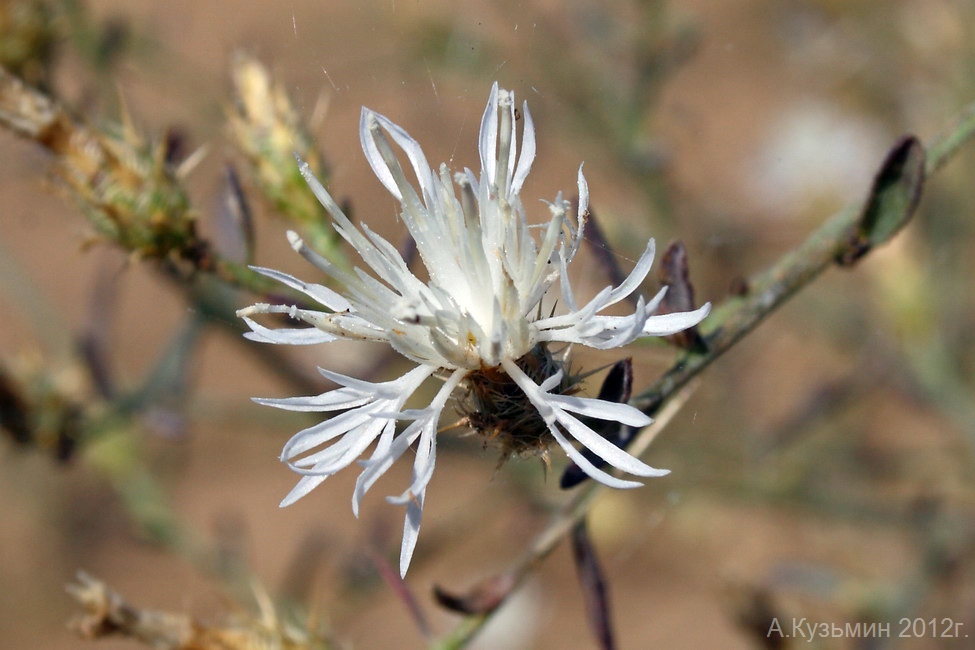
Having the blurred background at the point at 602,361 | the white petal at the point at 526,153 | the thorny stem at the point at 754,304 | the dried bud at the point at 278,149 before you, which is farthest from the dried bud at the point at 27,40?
the thorny stem at the point at 754,304

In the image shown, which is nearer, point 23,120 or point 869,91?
point 23,120

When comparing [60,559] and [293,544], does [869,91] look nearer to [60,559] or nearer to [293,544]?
[293,544]

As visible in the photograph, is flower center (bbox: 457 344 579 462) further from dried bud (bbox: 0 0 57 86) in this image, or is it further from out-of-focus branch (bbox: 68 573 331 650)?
dried bud (bbox: 0 0 57 86)

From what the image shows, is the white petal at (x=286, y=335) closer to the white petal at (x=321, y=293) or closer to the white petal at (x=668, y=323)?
the white petal at (x=321, y=293)

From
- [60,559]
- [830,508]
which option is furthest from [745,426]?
[60,559]

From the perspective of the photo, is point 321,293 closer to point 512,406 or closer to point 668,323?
point 512,406

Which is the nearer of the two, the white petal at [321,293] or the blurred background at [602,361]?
the white petal at [321,293]
